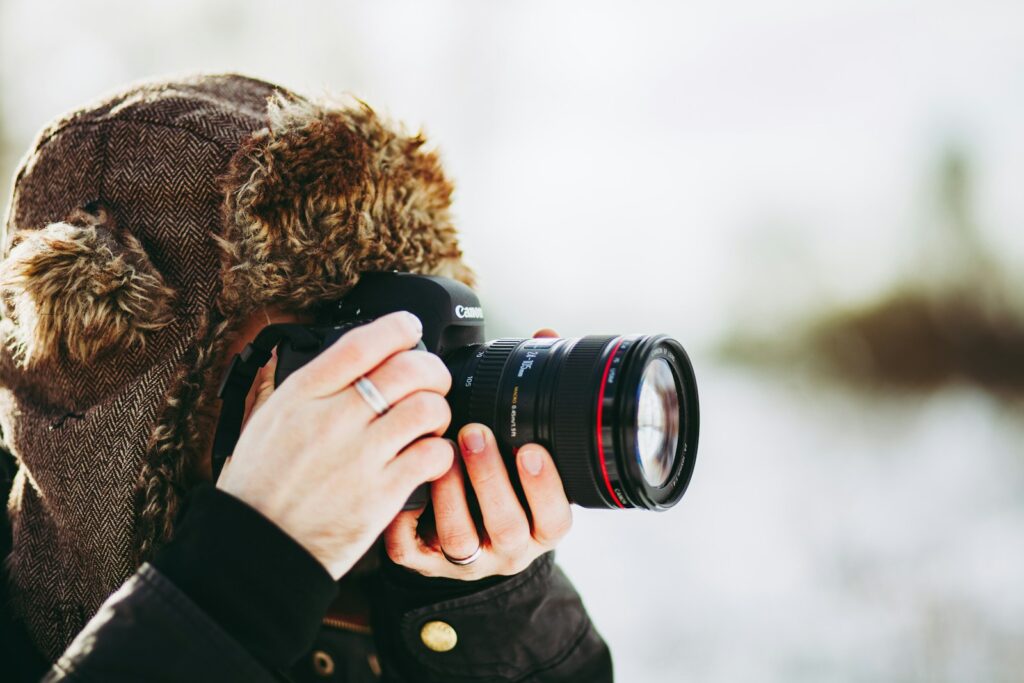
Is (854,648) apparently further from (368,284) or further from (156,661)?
(156,661)

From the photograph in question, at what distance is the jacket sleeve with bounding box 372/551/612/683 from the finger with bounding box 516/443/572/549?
0.54ft

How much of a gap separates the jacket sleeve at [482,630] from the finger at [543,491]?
16 cm

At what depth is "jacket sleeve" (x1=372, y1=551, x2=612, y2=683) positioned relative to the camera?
844 mm

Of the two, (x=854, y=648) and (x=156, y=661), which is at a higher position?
(x=156, y=661)

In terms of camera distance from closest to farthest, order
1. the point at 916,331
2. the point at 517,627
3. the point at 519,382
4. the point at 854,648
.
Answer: the point at 519,382 → the point at 517,627 → the point at 854,648 → the point at 916,331

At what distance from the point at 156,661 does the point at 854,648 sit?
1.97 m

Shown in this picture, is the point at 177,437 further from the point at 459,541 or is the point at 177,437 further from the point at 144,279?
the point at 459,541

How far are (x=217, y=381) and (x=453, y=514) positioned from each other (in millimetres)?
249

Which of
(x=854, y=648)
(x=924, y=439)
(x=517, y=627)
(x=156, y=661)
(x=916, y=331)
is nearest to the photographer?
(x=156, y=661)

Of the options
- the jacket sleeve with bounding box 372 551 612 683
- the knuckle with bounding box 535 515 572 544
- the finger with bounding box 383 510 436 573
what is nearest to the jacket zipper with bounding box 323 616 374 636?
the jacket sleeve with bounding box 372 551 612 683

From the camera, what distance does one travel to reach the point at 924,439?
245cm

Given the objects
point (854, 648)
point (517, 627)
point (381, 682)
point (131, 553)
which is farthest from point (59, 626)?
point (854, 648)

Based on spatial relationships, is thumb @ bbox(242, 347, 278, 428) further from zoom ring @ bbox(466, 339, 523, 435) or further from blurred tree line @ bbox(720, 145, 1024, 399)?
blurred tree line @ bbox(720, 145, 1024, 399)

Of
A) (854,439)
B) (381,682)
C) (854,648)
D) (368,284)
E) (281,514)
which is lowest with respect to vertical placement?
(854,648)
